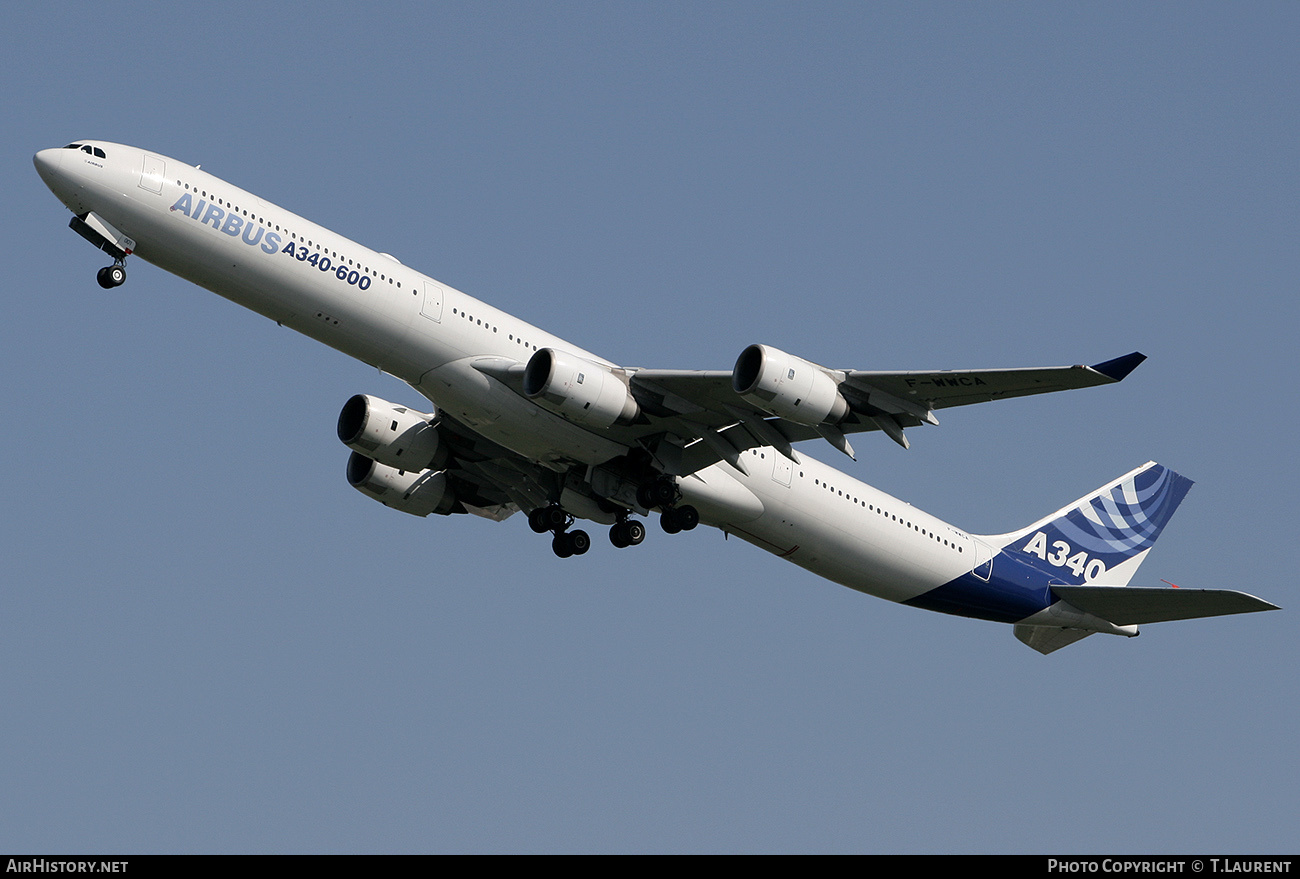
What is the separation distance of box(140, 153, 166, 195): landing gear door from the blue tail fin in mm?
22880

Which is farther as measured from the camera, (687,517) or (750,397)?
(687,517)

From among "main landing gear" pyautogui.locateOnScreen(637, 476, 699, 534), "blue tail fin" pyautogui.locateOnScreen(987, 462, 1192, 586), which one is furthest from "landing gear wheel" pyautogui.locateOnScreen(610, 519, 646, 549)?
"blue tail fin" pyautogui.locateOnScreen(987, 462, 1192, 586)


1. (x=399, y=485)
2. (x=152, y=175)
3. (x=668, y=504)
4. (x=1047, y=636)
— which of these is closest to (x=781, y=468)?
(x=668, y=504)

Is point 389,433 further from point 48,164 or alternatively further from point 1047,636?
point 1047,636

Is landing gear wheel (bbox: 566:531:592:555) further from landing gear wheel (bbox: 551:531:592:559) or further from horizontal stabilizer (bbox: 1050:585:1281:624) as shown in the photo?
horizontal stabilizer (bbox: 1050:585:1281:624)

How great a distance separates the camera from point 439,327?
30.3 metres

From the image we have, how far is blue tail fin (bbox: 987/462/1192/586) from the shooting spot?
131ft

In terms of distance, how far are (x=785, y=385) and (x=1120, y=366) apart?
6492 millimetres

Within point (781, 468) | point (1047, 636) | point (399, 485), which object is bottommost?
point (1047, 636)

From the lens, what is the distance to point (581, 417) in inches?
1192

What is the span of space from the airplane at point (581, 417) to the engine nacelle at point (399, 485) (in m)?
0.05
